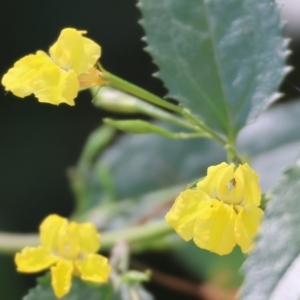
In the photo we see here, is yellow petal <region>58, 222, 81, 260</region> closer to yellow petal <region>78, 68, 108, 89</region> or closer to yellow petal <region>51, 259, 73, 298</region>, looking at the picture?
yellow petal <region>51, 259, 73, 298</region>

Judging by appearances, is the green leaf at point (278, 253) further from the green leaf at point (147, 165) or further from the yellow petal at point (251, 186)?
the green leaf at point (147, 165)

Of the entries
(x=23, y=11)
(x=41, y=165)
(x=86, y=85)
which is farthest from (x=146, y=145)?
(x=86, y=85)

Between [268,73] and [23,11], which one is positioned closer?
[268,73]

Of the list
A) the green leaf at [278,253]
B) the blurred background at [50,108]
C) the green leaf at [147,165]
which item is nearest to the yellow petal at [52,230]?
the green leaf at [278,253]

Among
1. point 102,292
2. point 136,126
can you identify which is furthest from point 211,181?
point 102,292

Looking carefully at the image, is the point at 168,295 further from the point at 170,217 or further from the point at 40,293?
the point at 170,217

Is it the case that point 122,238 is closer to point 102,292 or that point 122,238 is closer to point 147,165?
point 102,292
